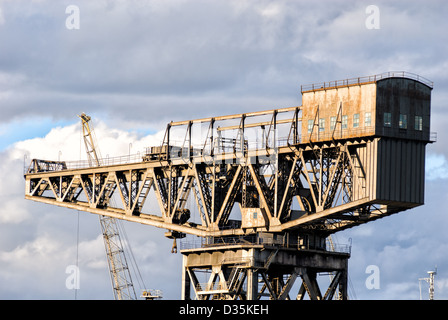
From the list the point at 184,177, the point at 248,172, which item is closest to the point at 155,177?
the point at 184,177

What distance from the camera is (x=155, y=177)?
135500 millimetres

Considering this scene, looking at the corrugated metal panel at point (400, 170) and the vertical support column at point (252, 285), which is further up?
the corrugated metal panel at point (400, 170)

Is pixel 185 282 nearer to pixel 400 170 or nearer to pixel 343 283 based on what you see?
pixel 343 283

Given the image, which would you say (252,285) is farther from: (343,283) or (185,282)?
(343,283)

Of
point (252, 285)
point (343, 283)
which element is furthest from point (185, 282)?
point (343, 283)

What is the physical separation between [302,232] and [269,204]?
4107mm

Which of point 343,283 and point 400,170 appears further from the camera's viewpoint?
point 343,283

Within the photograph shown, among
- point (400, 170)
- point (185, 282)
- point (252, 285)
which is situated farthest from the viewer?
point (185, 282)

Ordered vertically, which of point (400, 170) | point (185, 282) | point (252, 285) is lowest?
point (252, 285)

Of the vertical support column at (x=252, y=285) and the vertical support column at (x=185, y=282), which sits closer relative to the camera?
the vertical support column at (x=252, y=285)

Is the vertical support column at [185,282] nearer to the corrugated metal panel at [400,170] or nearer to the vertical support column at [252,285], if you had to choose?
the vertical support column at [252,285]

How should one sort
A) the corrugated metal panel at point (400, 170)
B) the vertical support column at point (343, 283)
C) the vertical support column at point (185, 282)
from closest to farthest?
1. the corrugated metal panel at point (400, 170)
2. the vertical support column at point (343, 283)
3. the vertical support column at point (185, 282)

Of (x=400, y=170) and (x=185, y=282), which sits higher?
(x=400, y=170)

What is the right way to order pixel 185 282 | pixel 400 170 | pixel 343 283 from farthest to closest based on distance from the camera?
1. pixel 185 282
2. pixel 343 283
3. pixel 400 170
